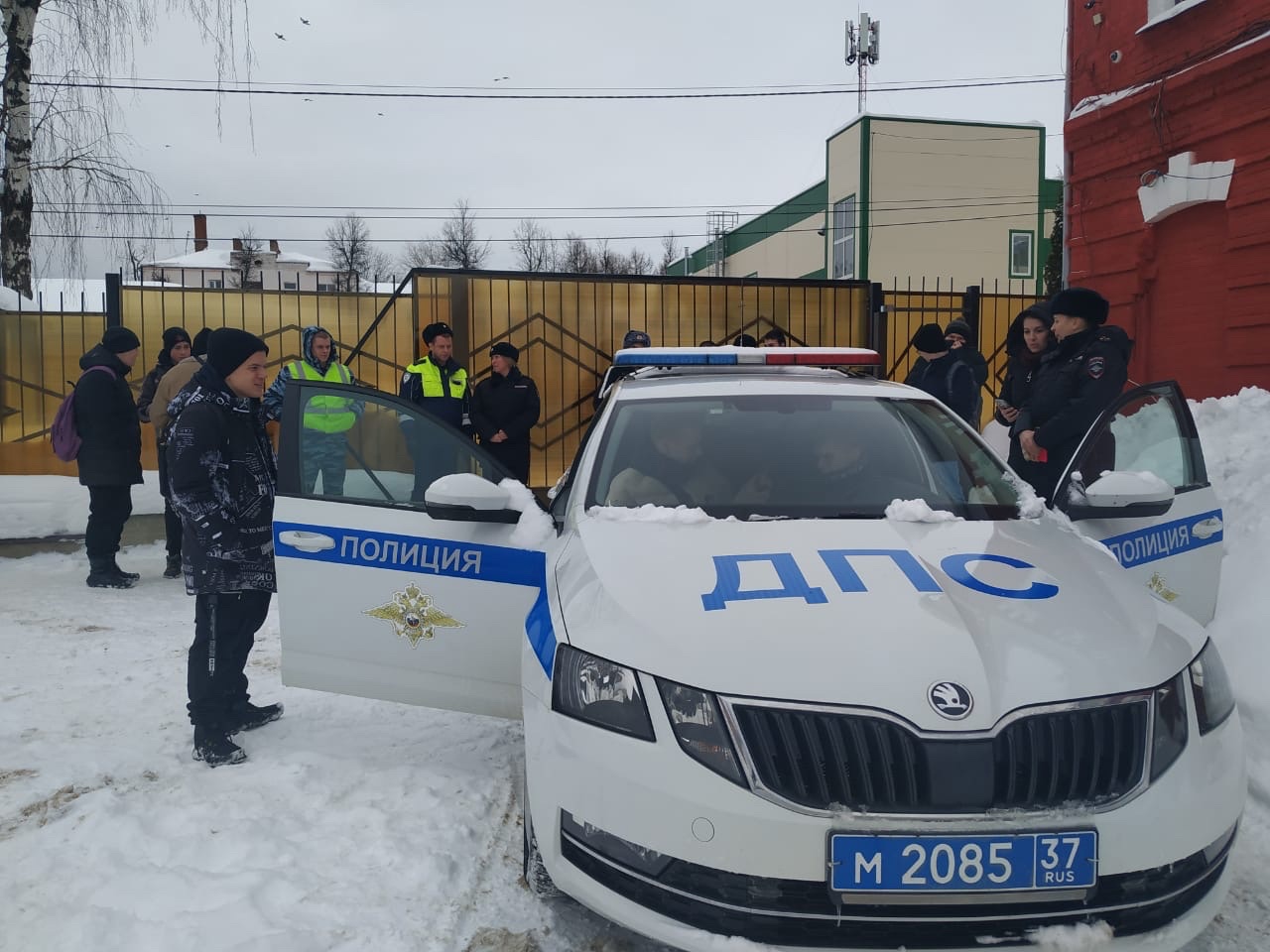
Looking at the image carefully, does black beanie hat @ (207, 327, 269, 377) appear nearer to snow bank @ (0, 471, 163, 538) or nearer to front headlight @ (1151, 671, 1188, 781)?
front headlight @ (1151, 671, 1188, 781)

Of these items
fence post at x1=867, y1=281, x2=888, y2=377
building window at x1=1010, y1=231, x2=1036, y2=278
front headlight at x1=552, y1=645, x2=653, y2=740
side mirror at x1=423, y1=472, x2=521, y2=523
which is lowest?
front headlight at x1=552, y1=645, x2=653, y2=740

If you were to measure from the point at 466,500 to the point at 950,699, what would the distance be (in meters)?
1.66

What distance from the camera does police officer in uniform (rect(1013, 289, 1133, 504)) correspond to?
4594 mm

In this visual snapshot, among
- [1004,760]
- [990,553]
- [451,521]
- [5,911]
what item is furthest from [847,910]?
[5,911]

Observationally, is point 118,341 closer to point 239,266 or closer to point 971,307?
point 971,307

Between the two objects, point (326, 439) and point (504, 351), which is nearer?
point (326, 439)

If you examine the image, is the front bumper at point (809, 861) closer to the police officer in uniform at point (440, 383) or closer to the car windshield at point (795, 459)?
the car windshield at point (795, 459)

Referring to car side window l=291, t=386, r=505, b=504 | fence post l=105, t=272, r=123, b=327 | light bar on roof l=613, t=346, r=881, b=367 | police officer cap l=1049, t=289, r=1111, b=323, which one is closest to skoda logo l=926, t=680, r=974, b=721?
car side window l=291, t=386, r=505, b=504

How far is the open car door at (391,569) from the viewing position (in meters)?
3.18

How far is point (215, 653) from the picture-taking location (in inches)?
145

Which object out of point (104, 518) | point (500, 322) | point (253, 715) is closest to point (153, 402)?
point (104, 518)

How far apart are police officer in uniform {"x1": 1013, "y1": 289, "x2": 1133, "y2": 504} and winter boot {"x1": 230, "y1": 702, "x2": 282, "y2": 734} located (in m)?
3.72

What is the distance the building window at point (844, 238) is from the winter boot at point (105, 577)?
23.9 m

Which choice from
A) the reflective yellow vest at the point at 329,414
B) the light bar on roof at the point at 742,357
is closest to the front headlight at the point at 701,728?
the reflective yellow vest at the point at 329,414
